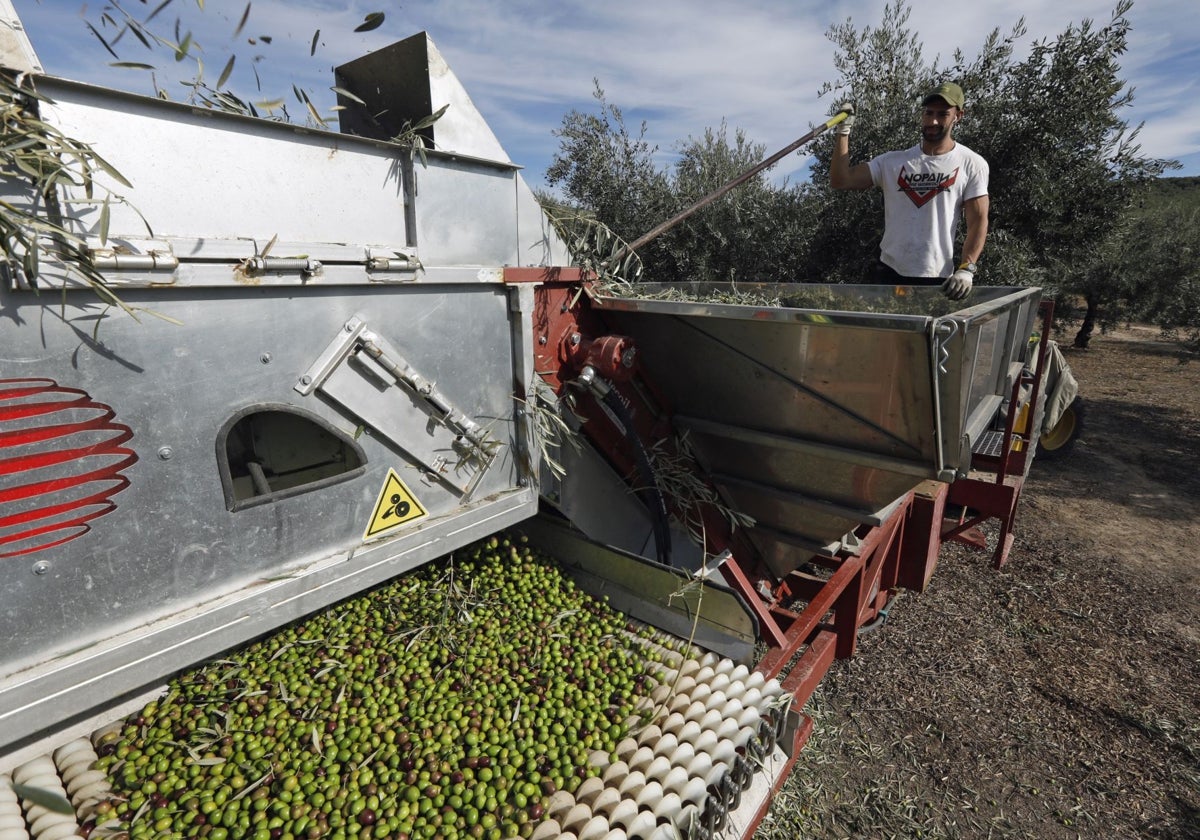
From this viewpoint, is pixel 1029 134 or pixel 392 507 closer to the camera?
pixel 392 507

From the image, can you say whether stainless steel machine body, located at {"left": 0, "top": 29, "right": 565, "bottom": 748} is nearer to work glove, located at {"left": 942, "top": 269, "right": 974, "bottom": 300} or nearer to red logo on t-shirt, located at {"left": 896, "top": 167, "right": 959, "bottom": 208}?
work glove, located at {"left": 942, "top": 269, "right": 974, "bottom": 300}

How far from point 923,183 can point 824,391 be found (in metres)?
2.84

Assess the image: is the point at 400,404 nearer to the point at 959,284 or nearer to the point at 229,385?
the point at 229,385

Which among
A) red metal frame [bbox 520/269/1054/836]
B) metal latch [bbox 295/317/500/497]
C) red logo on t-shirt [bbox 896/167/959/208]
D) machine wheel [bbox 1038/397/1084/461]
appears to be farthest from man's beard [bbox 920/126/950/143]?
machine wheel [bbox 1038/397/1084/461]

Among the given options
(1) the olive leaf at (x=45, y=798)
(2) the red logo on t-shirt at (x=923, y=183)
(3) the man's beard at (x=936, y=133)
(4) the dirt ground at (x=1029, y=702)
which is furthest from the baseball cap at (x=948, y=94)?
(1) the olive leaf at (x=45, y=798)

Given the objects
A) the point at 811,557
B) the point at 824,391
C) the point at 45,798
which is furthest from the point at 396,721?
the point at 811,557

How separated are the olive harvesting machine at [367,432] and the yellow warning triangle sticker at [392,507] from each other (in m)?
0.02

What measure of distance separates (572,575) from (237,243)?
239cm

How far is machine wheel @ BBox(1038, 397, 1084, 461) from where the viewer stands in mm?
10070

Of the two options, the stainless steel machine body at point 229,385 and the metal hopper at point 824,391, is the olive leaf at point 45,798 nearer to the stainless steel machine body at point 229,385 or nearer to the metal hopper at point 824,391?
the stainless steel machine body at point 229,385

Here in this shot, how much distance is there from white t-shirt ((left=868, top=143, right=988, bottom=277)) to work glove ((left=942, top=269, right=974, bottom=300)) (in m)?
1.31

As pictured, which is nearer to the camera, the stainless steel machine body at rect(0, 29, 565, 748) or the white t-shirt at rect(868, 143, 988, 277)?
the stainless steel machine body at rect(0, 29, 565, 748)

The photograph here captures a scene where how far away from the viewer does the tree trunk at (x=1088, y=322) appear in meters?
20.4

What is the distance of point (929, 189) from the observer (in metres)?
4.88
